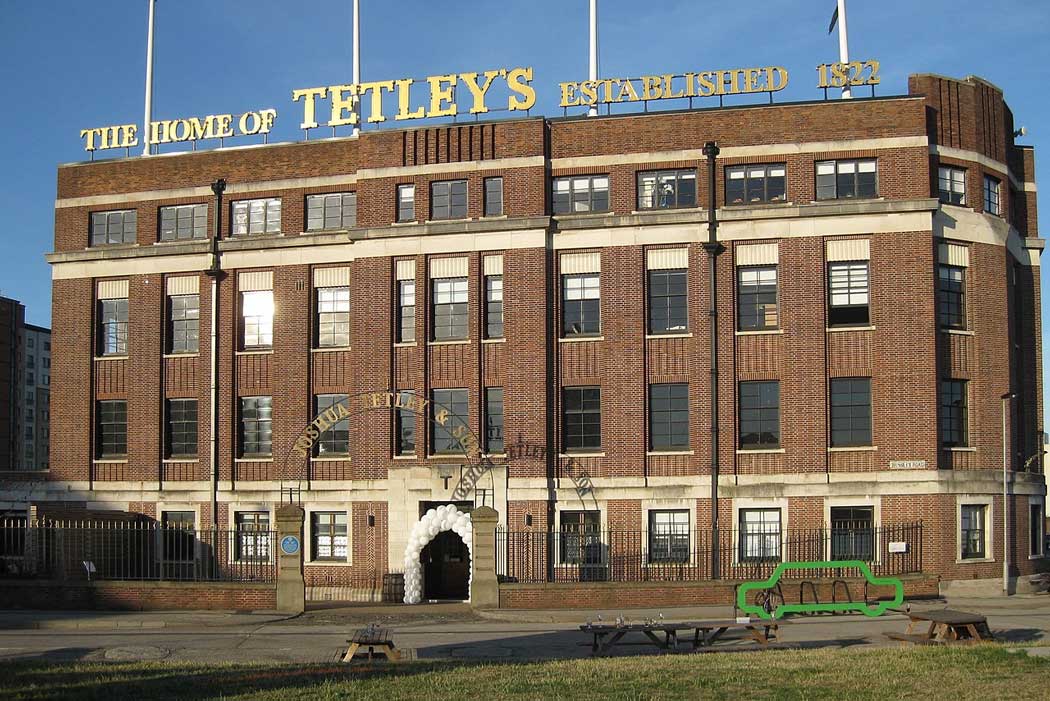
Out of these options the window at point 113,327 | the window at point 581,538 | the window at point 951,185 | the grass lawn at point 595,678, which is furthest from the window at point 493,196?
the grass lawn at point 595,678

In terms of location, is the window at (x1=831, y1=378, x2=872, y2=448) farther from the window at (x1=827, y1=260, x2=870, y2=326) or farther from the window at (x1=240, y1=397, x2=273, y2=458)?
the window at (x1=240, y1=397, x2=273, y2=458)

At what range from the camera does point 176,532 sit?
44219 millimetres

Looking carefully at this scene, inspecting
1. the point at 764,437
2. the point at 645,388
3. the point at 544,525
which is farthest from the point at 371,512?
the point at 764,437

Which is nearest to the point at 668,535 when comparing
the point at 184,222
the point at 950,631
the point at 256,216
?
the point at 950,631

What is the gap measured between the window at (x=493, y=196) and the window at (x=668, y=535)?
36.7ft

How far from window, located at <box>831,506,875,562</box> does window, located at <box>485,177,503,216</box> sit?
14.5 metres

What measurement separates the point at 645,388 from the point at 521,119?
980cm

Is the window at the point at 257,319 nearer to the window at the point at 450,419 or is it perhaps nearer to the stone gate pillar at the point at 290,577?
→ the window at the point at 450,419

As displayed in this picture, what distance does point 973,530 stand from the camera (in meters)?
39.8

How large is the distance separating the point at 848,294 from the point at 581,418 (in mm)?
9400

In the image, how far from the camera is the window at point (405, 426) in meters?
41.8

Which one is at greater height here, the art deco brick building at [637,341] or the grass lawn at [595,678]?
the art deco brick building at [637,341]

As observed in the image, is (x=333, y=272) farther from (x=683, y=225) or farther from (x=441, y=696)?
(x=441, y=696)

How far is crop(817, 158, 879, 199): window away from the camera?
40.2m
